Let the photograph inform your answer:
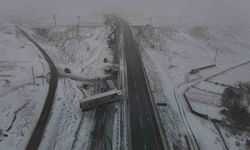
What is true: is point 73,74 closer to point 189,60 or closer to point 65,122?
point 65,122

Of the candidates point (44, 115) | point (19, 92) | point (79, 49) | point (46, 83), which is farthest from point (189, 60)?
point (19, 92)

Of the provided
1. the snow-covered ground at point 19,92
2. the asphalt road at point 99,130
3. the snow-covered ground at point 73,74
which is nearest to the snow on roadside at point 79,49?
the snow-covered ground at point 73,74

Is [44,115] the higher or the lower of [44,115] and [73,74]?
the lower

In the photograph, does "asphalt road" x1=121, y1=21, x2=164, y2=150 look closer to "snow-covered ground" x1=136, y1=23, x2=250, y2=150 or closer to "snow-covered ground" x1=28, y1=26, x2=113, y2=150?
"snow-covered ground" x1=136, y1=23, x2=250, y2=150

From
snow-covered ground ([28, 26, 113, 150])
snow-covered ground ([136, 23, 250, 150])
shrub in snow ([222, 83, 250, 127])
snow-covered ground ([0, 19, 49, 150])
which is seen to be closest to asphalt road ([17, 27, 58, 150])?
snow-covered ground ([0, 19, 49, 150])

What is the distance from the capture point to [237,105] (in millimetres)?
47531

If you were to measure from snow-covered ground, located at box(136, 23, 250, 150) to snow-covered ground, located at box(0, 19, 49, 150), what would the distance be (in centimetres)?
2540

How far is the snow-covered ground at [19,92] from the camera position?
3662cm

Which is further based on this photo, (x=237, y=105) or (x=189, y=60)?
(x=189, y=60)

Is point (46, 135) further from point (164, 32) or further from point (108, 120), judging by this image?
point (164, 32)

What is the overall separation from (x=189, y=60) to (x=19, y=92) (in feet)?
183

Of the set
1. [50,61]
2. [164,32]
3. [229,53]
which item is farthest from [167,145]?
[164,32]

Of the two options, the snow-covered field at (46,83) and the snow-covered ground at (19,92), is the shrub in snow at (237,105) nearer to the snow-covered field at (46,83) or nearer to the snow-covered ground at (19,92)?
the snow-covered field at (46,83)

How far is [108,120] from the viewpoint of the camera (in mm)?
39438
